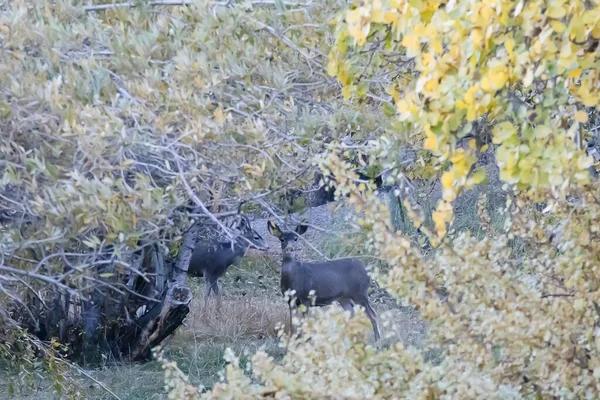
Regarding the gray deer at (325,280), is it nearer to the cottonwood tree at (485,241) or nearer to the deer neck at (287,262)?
Answer: the deer neck at (287,262)

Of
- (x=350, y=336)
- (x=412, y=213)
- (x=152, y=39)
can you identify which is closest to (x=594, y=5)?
(x=412, y=213)

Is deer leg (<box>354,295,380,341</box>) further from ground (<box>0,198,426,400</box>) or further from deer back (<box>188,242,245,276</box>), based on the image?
deer back (<box>188,242,245,276</box>)

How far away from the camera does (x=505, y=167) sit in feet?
6.69

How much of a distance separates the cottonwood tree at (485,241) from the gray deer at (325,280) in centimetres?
619

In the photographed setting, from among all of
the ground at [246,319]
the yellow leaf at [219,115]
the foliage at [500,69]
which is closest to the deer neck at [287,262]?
the ground at [246,319]

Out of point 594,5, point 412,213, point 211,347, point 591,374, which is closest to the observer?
point 594,5

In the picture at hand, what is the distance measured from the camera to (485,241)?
3.14m

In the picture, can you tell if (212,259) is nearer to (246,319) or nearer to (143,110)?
(246,319)

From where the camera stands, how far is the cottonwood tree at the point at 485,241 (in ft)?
6.40

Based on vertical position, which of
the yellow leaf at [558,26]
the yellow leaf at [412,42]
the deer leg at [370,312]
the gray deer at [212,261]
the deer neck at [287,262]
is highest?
the yellow leaf at [558,26]

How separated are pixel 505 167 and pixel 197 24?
6.31 ft

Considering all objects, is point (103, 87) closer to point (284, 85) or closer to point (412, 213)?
point (284, 85)

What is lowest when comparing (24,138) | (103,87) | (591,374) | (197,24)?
(591,374)

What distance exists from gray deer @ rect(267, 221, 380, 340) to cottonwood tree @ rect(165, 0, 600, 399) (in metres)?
6.19
